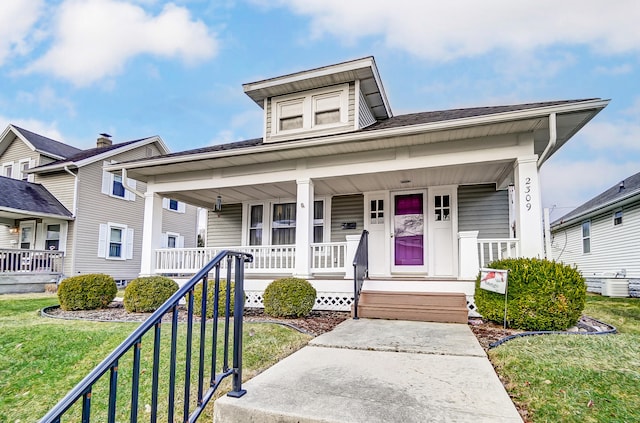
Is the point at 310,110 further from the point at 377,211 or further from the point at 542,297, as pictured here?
the point at 542,297

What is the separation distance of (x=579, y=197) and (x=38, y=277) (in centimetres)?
3031

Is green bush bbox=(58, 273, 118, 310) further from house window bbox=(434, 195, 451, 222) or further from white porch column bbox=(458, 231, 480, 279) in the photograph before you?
house window bbox=(434, 195, 451, 222)

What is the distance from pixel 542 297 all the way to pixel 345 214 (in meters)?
5.15

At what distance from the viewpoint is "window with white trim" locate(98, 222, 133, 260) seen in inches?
603

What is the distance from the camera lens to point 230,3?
11.5m

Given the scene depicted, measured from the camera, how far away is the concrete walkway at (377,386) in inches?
90.6

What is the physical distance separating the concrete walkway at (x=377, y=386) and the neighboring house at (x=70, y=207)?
41.7ft

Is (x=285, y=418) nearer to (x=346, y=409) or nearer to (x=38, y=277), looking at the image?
(x=346, y=409)

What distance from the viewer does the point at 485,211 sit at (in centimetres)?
835

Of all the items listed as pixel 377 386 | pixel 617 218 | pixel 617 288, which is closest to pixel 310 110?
pixel 377 386

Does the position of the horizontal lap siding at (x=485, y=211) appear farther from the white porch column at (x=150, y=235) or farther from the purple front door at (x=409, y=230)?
the white porch column at (x=150, y=235)

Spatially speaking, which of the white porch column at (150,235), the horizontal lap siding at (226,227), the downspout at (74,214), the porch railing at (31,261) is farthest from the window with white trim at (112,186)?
the white porch column at (150,235)

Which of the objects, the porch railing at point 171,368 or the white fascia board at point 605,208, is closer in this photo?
the porch railing at point 171,368

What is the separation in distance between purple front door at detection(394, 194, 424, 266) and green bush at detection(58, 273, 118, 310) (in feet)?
20.3
